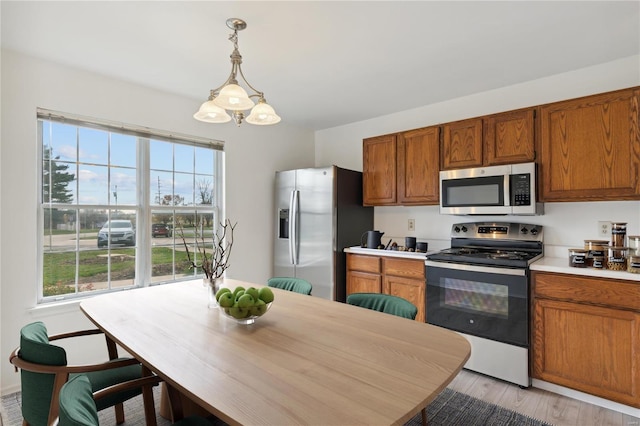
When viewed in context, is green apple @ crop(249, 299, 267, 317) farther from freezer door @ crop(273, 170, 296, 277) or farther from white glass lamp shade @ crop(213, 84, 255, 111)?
freezer door @ crop(273, 170, 296, 277)

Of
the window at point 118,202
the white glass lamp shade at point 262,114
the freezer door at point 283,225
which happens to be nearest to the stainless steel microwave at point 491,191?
the freezer door at point 283,225

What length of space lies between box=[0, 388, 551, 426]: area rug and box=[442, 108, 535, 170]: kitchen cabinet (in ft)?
6.09

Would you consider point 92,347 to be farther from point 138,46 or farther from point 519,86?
point 519,86

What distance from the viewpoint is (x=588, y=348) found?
7.22 ft

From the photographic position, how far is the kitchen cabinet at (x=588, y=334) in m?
2.06

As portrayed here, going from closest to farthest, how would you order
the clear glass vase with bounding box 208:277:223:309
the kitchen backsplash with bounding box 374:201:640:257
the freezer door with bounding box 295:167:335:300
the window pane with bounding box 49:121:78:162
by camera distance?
the clear glass vase with bounding box 208:277:223:309, the kitchen backsplash with bounding box 374:201:640:257, the window pane with bounding box 49:121:78:162, the freezer door with bounding box 295:167:335:300

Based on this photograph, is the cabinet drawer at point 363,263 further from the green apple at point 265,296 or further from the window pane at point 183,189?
the green apple at point 265,296

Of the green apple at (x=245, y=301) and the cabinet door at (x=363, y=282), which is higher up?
the green apple at (x=245, y=301)

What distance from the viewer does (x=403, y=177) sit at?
11.2ft

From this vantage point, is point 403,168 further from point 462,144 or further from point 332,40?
point 332,40

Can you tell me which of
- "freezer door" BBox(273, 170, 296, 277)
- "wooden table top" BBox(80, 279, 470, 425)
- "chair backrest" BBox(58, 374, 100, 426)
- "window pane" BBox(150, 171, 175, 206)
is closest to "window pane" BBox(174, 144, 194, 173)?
"window pane" BBox(150, 171, 175, 206)

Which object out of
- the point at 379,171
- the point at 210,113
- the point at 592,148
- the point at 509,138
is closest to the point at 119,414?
the point at 210,113

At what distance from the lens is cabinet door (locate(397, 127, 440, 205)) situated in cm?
319

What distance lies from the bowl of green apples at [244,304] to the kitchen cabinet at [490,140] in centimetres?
230
